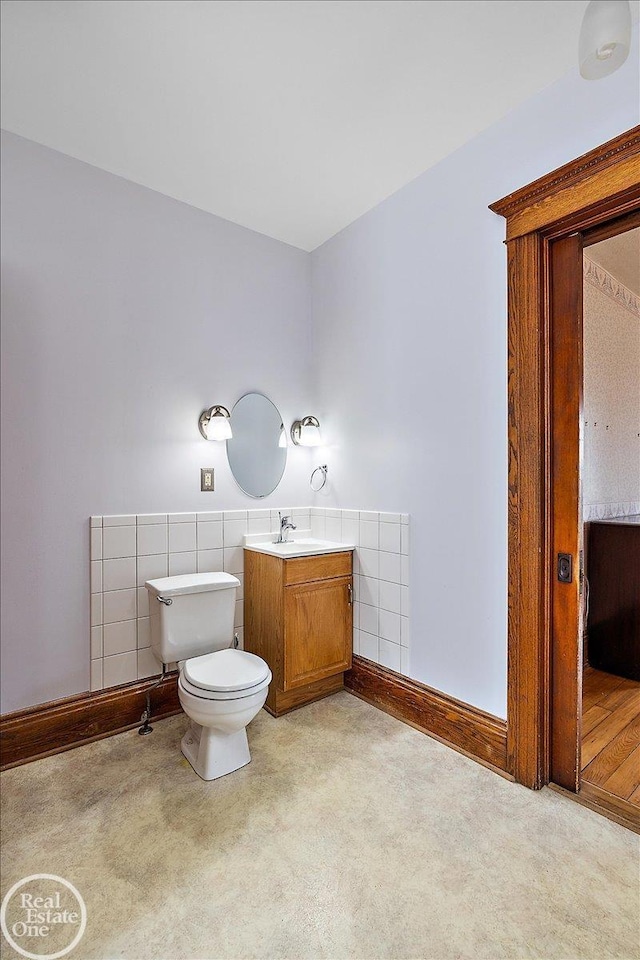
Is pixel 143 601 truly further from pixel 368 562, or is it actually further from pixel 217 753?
pixel 368 562

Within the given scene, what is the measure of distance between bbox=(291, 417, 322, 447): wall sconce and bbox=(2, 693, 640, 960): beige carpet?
59.5 inches

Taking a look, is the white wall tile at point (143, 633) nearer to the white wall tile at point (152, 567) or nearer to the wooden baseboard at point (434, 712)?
the white wall tile at point (152, 567)

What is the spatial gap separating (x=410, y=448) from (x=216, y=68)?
1547 millimetres

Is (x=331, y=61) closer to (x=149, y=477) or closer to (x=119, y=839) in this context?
(x=149, y=477)

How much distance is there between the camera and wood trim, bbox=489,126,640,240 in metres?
1.41

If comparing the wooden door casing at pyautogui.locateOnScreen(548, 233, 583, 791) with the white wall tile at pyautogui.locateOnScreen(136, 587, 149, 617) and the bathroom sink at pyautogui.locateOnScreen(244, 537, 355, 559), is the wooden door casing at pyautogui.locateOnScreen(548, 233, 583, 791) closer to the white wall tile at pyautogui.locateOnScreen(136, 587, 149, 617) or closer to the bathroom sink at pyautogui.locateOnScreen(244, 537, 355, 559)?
the bathroom sink at pyautogui.locateOnScreen(244, 537, 355, 559)

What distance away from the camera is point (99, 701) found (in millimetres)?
2008

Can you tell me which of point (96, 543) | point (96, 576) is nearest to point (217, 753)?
point (96, 576)

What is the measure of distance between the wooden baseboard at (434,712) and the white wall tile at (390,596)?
0.30m

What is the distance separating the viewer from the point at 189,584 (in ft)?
6.71

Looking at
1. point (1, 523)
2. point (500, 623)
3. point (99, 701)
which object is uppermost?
point (1, 523)

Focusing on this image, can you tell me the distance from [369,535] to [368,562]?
0.45ft

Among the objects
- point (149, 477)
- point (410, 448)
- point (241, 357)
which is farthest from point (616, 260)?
point (149, 477)

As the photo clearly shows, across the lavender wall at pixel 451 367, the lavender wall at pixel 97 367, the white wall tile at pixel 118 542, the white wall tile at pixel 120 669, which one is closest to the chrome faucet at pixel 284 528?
the lavender wall at pixel 97 367
